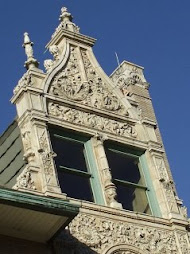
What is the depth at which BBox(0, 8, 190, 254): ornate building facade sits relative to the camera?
47.6 feet

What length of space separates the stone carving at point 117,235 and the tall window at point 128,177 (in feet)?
2.84

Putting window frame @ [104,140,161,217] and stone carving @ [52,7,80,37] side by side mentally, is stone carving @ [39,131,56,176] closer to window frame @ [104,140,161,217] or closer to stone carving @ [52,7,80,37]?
window frame @ [104,140,161,217]

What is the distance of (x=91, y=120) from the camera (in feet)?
58.5

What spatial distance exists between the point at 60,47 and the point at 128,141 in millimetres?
3258

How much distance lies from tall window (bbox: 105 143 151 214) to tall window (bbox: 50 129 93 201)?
0.76 metres

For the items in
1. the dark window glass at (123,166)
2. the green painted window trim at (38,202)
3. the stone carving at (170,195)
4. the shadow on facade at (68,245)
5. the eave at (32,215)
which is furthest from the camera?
the dark window glass at (123,166)

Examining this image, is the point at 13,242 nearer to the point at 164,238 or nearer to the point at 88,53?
the point at 164,238

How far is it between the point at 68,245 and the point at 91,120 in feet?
12.6

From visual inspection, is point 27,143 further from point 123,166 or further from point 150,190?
point 150,190

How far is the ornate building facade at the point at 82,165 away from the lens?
14523 mm

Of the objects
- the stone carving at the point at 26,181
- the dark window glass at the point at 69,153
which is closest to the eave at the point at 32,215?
the stone carving at the point at 26,181

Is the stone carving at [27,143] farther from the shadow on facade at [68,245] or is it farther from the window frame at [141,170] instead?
the window frame at [141,170]

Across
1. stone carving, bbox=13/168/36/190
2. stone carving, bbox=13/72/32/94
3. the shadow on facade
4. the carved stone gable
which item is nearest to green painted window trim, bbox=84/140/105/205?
the carved stone gable

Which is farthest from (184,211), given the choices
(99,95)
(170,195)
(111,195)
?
(99,95)
